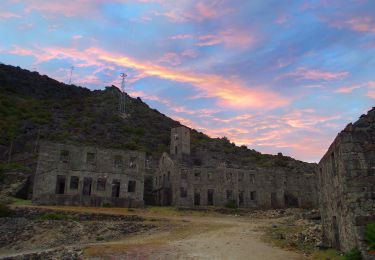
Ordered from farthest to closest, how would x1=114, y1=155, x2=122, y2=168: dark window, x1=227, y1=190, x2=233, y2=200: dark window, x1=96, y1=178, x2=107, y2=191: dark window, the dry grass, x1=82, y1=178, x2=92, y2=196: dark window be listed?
1. x1=227, y1=190, x2=233, y2=200: dark window
2. x1=114, y1=155, x2=122, y2=168: dark window
3. x1=82, y1=178, x2=92, y2=196: dark window
4. x1=96, y1=178, x2=107, y2=191: dark window
5. the dry grass

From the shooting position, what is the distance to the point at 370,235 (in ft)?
42.0

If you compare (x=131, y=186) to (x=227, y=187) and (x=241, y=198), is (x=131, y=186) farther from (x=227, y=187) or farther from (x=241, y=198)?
(x=241, y=198)

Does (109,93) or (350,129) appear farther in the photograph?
(109,93)

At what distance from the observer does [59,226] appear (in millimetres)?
28922

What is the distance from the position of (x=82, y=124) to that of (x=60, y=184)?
159 ft

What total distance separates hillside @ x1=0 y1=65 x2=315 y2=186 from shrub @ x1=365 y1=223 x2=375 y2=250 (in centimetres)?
5147

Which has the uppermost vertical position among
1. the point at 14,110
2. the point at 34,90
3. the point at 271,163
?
the point at 34,90

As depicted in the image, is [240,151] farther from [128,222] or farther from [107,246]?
[107,246]

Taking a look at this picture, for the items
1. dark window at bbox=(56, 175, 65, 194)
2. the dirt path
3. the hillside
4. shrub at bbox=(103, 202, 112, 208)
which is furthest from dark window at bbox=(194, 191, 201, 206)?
the dirt path

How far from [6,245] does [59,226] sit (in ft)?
12.9

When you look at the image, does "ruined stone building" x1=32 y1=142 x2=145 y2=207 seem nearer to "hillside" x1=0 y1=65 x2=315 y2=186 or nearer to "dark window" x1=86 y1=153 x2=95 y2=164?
"dark window" x1=86 y1=153 x2=95 y2=164

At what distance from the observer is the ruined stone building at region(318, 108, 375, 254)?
13664 mm

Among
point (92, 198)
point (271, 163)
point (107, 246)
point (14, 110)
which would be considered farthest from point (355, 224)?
point (14, 110)

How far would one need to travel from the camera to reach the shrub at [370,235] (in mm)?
12695
